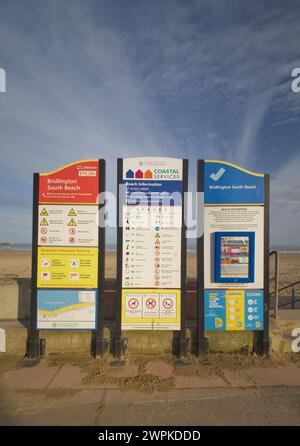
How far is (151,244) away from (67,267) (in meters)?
1.65

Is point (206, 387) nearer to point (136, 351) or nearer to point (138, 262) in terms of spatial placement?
point (136, 351)

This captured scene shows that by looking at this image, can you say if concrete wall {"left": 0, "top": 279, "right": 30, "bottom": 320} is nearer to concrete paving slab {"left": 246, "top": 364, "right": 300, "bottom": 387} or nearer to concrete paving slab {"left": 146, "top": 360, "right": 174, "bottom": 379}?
concrete paving slab {"left": 146, "top": 360, "right": 174, "bottom": 379}

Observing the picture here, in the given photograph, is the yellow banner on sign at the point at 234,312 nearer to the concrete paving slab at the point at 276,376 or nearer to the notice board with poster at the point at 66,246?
the concrete paving slab at the point at 276,376

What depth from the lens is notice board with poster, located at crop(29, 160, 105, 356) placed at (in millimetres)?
4578

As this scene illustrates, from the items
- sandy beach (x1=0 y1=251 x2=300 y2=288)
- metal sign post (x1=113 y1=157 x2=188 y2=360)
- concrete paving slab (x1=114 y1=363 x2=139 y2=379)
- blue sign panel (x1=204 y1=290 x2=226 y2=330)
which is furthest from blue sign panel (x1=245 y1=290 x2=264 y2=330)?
sandy beach (x1=0 y1=251 x2=300 y2=288)

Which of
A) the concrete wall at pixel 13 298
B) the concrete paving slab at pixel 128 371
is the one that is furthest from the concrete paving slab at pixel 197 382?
the concrete wall at pixel 13 298

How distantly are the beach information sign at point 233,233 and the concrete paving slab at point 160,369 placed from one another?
3.83ft

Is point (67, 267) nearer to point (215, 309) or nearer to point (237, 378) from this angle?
point (215, 309)

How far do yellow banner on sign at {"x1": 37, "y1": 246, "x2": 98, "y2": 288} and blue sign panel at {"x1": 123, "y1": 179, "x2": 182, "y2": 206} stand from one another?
1.25 metres

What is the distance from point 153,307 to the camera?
4.59 meters

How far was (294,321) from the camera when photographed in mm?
4812

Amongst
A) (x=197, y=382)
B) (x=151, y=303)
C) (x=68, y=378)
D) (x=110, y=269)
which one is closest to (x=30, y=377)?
(x=68, y=378)
